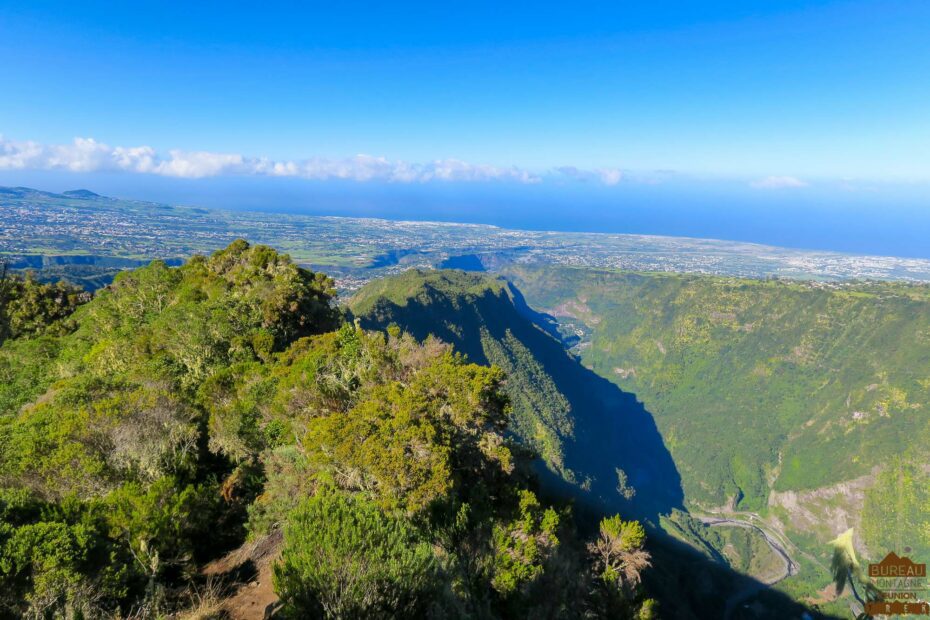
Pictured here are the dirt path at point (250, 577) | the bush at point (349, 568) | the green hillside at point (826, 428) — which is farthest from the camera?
the green hillside at point (826, 428)

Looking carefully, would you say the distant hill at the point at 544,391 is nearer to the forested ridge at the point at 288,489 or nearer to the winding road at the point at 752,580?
the winding road at the point at 752,580

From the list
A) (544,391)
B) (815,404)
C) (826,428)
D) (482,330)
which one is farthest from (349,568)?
(815,404)

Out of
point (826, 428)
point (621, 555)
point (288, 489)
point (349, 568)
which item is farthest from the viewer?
point (826, 428)

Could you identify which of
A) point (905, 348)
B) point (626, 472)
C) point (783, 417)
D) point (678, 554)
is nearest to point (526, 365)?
point (626, 472)

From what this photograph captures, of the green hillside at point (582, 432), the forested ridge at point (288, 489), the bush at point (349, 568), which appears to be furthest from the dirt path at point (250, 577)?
the green hillside at point (582, 432)

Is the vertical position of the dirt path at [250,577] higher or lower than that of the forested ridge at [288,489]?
lower

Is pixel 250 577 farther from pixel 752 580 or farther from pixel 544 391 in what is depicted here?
pixel 544 391

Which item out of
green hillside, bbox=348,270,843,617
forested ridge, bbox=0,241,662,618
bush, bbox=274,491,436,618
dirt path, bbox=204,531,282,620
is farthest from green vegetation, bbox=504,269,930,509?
bush, bbox=274,491,436,618
